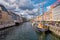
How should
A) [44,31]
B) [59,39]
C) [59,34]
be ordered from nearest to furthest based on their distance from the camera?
[59,39] → [59,34] → [44,31]

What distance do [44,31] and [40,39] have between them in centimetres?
621

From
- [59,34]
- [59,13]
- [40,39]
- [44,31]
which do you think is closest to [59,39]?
[59,34]

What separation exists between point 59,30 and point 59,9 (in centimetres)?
3700

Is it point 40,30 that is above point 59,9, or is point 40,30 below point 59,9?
below

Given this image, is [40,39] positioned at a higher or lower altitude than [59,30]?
lower

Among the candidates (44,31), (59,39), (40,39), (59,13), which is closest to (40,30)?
(44,31)

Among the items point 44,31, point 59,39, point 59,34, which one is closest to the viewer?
point 59,39

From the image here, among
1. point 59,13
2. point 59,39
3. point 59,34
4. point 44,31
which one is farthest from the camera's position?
point 59,13

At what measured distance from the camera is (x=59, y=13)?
57.6 metres

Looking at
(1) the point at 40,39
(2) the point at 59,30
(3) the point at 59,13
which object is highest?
(3) the point at 59,13

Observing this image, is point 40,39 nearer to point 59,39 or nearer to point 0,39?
point 59,39

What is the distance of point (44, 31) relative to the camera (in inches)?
1164

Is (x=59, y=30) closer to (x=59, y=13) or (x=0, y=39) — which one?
(x=0, y=39)

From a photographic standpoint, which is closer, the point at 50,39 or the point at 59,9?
the point at 50,39
